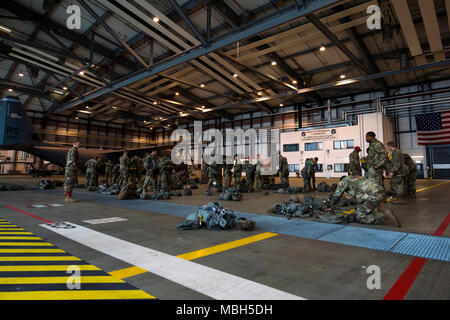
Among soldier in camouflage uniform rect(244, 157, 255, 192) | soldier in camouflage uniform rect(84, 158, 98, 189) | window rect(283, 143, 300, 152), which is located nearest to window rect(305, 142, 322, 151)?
window rect(283, 143, 300, 152)

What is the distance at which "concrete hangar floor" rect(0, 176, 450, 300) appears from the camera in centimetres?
203

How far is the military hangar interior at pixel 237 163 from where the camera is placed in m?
2.44

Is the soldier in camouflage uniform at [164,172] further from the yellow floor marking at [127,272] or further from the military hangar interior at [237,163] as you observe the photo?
the yellow floor marking at [127,272]

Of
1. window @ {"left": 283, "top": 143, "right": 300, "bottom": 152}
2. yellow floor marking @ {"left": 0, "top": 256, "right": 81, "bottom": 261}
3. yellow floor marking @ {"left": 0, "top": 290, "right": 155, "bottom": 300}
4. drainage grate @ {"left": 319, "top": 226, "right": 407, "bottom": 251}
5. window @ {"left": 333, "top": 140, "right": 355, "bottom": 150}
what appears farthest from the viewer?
window @ {"left": 283, "top": 143, "right": 300, "bottom": 152}

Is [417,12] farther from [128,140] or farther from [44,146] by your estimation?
[128,140]

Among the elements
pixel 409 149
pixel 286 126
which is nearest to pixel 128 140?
pixel 286 126

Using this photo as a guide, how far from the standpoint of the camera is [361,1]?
40.0ft

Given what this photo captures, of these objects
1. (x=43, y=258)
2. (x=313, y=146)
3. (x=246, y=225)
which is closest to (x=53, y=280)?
(x=43, y=258)

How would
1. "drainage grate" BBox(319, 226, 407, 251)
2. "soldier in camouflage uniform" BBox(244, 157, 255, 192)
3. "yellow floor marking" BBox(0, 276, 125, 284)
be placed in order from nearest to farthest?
"yellow floor marking" BBox(0, 276, 125, 284) → "drainage grate" BBox(319, 226, 407, 251) → "soldier in camouflage uniform" BBox(244, 157, 255, 192)

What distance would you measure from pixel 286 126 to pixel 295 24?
17295 mm

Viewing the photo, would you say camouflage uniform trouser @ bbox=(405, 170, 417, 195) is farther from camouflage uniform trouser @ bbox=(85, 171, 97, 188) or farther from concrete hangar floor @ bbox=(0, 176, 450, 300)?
camouflage uniform trouser @ bbox=(85, 171, 97, 188)

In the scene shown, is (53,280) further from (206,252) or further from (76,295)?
(206,252)

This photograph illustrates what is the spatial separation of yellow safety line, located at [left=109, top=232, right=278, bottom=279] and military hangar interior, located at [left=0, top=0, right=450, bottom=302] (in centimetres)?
3

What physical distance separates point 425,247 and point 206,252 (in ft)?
10.5
